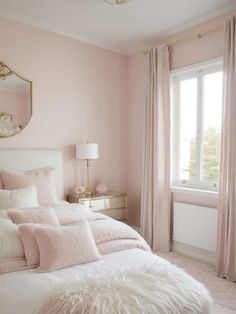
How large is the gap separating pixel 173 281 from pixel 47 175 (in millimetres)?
2084

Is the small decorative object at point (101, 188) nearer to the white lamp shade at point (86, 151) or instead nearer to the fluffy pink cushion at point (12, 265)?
the white lamp shade at point (86, 151)

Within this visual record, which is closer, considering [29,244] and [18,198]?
[29,244]

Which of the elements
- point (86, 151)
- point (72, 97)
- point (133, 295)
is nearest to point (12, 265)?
point (133, 295)

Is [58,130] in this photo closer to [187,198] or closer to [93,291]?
[187,198]

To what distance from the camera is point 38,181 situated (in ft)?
10.3

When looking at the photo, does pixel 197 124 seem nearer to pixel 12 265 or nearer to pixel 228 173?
pixel 228 173

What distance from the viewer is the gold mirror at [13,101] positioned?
10.6ft

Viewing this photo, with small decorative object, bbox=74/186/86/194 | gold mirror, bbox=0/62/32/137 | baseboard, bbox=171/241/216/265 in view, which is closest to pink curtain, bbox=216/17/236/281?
baseboard, bbox=171/241/216/265

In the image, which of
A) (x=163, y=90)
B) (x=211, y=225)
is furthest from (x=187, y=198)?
(x=163, y=90)

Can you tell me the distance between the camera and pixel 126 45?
4078 mm

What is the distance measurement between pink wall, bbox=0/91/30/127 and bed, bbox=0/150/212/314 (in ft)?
6.20

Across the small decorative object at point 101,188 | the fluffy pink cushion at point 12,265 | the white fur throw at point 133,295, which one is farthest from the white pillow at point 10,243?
the small decorative object at point 101,188

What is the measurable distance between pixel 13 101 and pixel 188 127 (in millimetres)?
2169

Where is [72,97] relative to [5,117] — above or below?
above
